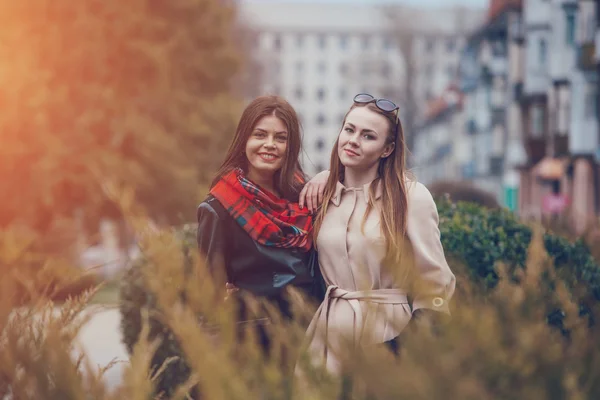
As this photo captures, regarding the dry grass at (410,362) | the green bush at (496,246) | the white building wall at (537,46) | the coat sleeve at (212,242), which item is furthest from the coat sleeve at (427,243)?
the white building wall at (537,46)

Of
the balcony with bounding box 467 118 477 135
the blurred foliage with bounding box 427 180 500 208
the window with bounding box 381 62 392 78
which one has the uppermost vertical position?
the blurred foliage with bounding box 427 180 500 208

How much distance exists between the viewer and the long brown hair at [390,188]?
168 inches

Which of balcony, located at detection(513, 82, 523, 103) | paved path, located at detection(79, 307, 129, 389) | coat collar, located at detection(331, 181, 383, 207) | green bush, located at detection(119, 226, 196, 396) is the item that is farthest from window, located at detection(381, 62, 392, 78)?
coat collar, located at detection(331, 181, 383, 207)

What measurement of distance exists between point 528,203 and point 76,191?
29.6m

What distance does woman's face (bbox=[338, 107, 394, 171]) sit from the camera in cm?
443

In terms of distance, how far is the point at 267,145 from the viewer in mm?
4734

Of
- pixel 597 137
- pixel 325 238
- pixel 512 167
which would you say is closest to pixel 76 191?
pixel 597 137

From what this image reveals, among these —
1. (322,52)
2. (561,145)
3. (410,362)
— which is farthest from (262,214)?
(322,52)

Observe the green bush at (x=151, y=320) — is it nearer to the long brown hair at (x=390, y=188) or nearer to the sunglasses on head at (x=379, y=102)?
the long brown hair at (x=390, y=188)

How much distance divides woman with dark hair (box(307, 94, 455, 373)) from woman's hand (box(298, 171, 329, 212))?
38mm

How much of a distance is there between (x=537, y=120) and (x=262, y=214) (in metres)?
44.7

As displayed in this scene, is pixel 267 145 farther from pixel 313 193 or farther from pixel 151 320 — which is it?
pixel 151 320

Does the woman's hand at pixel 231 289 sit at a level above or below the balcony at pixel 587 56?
above

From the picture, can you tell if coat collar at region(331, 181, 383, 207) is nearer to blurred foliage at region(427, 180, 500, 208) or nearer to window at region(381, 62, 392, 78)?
blurred foliage at region(427, 180, 500, 208)
